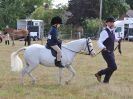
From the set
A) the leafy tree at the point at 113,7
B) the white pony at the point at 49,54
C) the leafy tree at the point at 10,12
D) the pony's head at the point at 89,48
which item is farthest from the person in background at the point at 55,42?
the leafy tree at the point at 113,7

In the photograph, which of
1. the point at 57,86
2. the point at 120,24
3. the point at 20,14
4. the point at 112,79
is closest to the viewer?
the point at 57,86

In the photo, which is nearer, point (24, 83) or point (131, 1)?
point (24, 83)

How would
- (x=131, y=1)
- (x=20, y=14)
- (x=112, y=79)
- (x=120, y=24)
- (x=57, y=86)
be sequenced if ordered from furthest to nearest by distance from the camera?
(x=131, y=1) < (x=20, y=14) < (x=120, y=24) < (x=112, y=79) < (x=57, y=86)

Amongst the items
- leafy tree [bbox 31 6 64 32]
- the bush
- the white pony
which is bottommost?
the bush

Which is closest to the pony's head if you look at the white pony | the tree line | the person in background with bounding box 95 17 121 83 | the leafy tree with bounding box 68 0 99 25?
the white pony

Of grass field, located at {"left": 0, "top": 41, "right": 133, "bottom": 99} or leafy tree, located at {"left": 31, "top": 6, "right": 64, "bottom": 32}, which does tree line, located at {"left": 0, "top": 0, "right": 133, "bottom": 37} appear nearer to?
leafy tree, located at {"left": 31, "top": 6, "right": 64, "bottom": 32}

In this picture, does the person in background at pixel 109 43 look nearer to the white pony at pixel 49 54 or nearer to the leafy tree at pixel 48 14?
the white pony at pixel 49 54

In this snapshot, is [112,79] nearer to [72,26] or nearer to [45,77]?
[45,77]

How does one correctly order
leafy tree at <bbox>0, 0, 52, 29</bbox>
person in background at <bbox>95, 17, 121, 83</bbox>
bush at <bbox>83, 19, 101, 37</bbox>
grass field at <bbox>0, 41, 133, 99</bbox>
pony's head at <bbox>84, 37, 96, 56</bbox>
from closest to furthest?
grass field at <bbox>0, 41, 133, 99</bbox>, person in background at <bbox>95, 17, 121, 83</bbox>, pony's head at <bbox>84, 37, 96, 56</bbox>, bush at <bbox>83, 19, 101, 37</bbox>, leafy tree at <bbox>0, 0, 52, 29</bbox>

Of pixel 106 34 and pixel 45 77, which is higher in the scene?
pixel 106 34

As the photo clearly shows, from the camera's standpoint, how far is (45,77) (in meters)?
16.2

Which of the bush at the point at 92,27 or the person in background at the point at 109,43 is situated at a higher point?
the person in background at the point at 109,43

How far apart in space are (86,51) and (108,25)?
101 cm

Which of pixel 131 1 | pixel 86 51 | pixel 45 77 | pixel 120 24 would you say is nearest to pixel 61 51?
pixel 86 51
